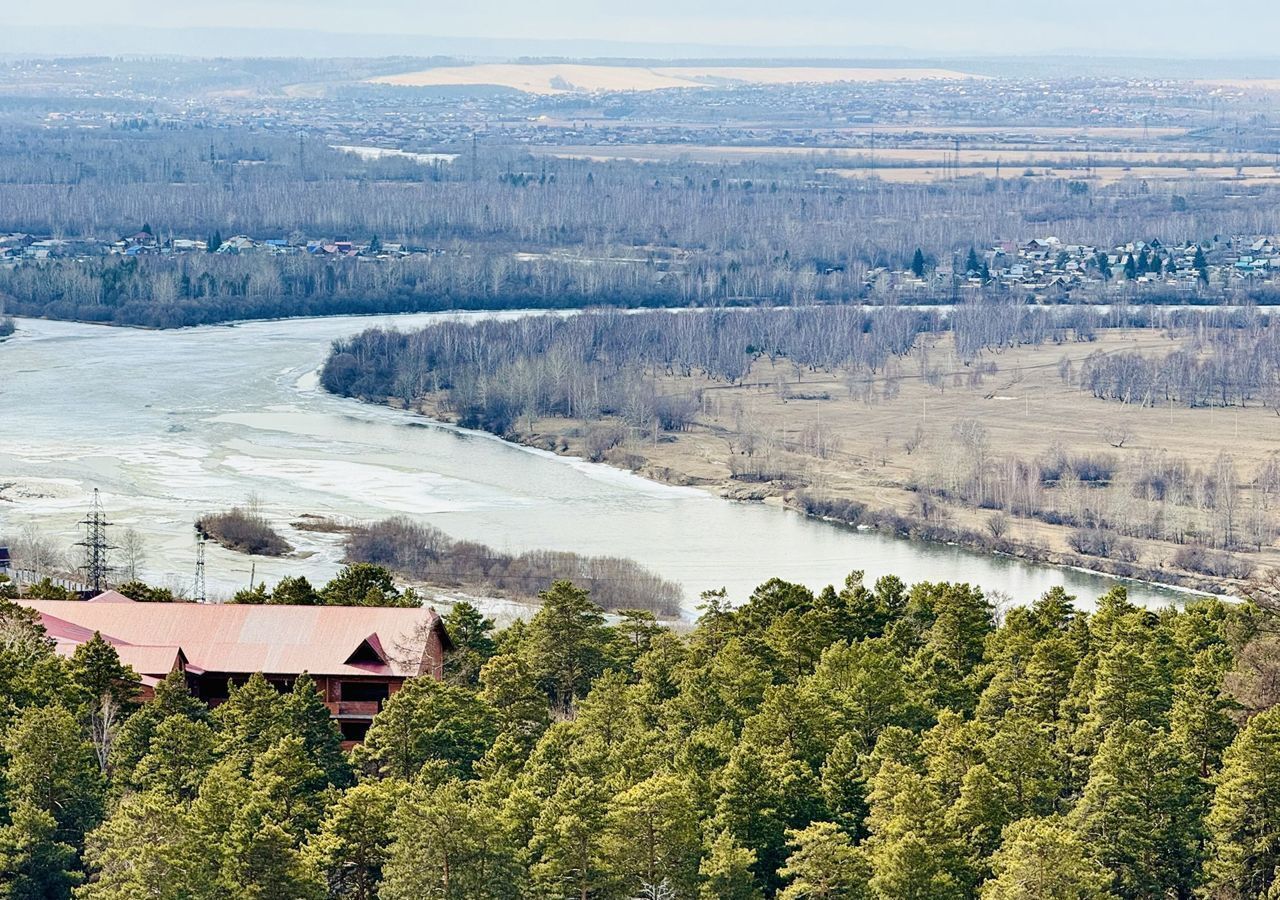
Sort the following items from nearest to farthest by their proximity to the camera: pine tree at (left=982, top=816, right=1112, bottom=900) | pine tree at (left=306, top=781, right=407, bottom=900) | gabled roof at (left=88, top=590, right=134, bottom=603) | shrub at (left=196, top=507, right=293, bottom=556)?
pine tree at (left=982, top=816, right=1112, bottom=900) < pine tree at (left=306, top=781, right=407, bottom=900) < gabled roof at (left=88, top=590, right=134, bottom=603) < shrub at (left=196, top=507, right=293, bottom=556)

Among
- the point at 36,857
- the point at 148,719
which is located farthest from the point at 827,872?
the point at 148,719

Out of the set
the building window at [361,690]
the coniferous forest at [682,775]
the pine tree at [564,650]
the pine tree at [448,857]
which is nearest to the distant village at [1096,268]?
the pine tree at [564,650]

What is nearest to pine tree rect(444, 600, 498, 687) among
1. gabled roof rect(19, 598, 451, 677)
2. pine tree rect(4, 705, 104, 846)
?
gabled roof rect(19, 598, 451, 677)

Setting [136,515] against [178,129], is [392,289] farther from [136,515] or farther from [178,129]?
[178,129]

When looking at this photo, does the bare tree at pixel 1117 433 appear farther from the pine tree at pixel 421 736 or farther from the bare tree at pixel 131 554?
the pine tree at pixel 421 736

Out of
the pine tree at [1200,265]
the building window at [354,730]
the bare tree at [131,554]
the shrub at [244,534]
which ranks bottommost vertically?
the pine tree at [1200,265]

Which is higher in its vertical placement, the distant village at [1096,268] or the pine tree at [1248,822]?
the pine tree at [1248,822]

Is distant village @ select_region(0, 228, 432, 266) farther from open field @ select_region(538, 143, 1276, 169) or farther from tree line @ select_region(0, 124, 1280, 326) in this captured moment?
open field @ select_region(538, 143, 1276, 169)
